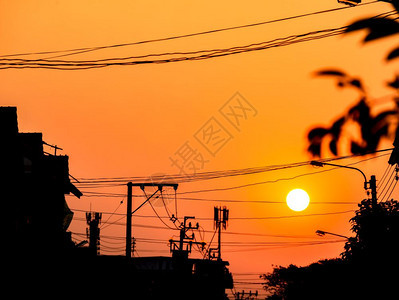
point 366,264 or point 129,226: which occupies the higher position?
point 129,226

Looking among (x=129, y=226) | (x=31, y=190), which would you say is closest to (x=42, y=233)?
(x=31, y=190)

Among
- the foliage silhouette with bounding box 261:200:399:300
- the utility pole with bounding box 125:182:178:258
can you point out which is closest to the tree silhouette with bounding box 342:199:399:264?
the foliage silhouette with bounding box 261:200:399:300

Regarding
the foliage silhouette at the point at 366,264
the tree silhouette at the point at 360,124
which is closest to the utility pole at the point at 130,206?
the foliage silhouette at the point at 366,264

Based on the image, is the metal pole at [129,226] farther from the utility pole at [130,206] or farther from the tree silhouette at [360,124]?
the tree silhouette at [360,124]

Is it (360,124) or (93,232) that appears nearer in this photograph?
(360,124)

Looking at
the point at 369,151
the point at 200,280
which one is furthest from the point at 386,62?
the point at 200,280

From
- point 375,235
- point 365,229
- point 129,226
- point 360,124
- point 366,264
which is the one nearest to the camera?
point 360,124

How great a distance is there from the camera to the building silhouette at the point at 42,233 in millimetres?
25875

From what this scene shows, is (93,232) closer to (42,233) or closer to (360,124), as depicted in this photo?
(42,233)

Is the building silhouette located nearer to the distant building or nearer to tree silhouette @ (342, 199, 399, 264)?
the distant building

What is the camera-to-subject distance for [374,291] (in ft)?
60.3

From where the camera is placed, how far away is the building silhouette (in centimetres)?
2588

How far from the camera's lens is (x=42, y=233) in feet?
107

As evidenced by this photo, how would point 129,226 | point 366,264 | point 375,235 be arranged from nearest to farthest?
point 366,264
point 375,235
point 129,226
